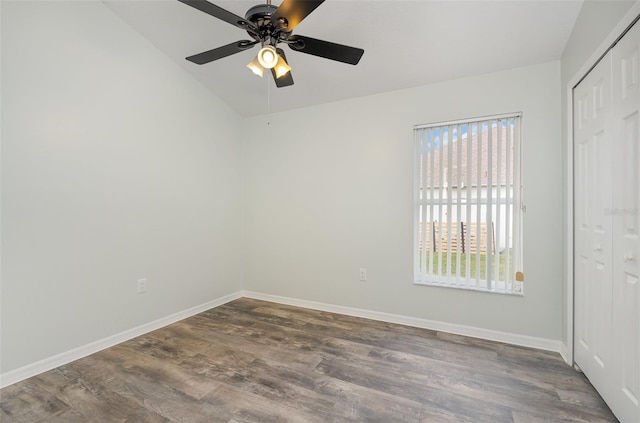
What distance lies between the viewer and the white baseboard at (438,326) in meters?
2.35

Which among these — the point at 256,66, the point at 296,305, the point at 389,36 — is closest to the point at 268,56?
the point at 256,66

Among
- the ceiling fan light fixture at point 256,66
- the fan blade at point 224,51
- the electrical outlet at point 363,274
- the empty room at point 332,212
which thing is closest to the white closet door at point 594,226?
the empty room at point 332,212

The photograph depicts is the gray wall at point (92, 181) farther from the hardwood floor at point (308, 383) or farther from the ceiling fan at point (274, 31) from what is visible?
the ceiling fan at point (274, 31)

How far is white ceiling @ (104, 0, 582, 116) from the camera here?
1992 mm

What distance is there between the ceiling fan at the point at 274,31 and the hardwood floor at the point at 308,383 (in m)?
2.03

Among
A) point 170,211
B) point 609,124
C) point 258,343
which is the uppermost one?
point 609,124

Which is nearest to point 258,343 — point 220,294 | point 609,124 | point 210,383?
point 210,383

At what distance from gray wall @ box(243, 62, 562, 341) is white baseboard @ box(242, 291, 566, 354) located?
51 millimetres

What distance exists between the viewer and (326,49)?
1.74 m

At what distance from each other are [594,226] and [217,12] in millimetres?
2608

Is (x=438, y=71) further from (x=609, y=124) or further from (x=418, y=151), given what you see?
(x=609, y=124)

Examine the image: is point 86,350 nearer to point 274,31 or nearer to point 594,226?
point 274,31

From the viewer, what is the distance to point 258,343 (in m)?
2.47

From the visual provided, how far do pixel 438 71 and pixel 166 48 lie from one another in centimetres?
263
